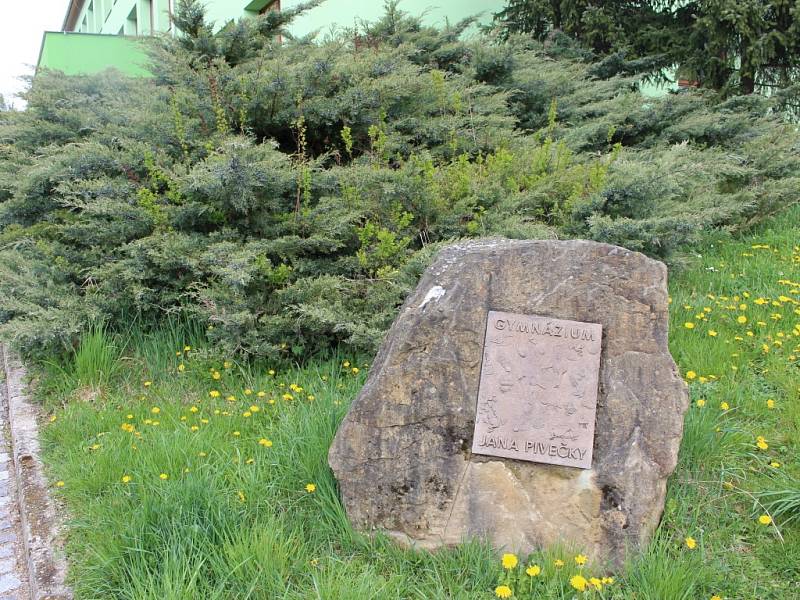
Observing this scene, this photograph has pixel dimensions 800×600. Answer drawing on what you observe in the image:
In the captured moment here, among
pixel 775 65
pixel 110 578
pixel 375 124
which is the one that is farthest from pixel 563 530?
pixel 775 65

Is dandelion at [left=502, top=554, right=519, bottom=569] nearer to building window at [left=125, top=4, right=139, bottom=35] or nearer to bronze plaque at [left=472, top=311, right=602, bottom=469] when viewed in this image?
Result: bronze plaque at [left=472, top=311, right=602, bottom=469]

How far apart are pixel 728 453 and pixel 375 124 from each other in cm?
360

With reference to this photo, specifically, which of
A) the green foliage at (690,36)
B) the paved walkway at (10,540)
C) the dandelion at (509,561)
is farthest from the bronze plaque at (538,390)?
the green foliage at (690,36)

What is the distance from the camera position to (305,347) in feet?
13.1

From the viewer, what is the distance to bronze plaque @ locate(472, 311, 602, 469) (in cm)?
243

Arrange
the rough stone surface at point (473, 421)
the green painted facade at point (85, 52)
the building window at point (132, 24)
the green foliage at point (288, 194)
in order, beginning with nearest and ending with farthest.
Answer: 1. the rough stone surface at point (473, 421)
2. the green foliage at point (288, 194)
3. the green painted facade at point (85, 52)
4. the building window at point (132, 24)

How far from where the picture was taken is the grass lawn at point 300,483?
2266mm

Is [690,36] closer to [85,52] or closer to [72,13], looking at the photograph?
[85,52]

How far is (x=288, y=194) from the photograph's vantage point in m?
4.62

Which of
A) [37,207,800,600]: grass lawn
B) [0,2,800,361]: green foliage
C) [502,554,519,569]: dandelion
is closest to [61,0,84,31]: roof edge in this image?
[0,2,800,361]: green foliage

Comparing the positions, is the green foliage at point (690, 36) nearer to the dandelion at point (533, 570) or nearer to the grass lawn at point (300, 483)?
the grass lawn at point (300, 483)

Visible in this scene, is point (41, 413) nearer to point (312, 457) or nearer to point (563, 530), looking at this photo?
point (312, 457)

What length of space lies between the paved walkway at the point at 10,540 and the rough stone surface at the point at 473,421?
136 centimetres

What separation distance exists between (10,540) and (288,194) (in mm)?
2649
